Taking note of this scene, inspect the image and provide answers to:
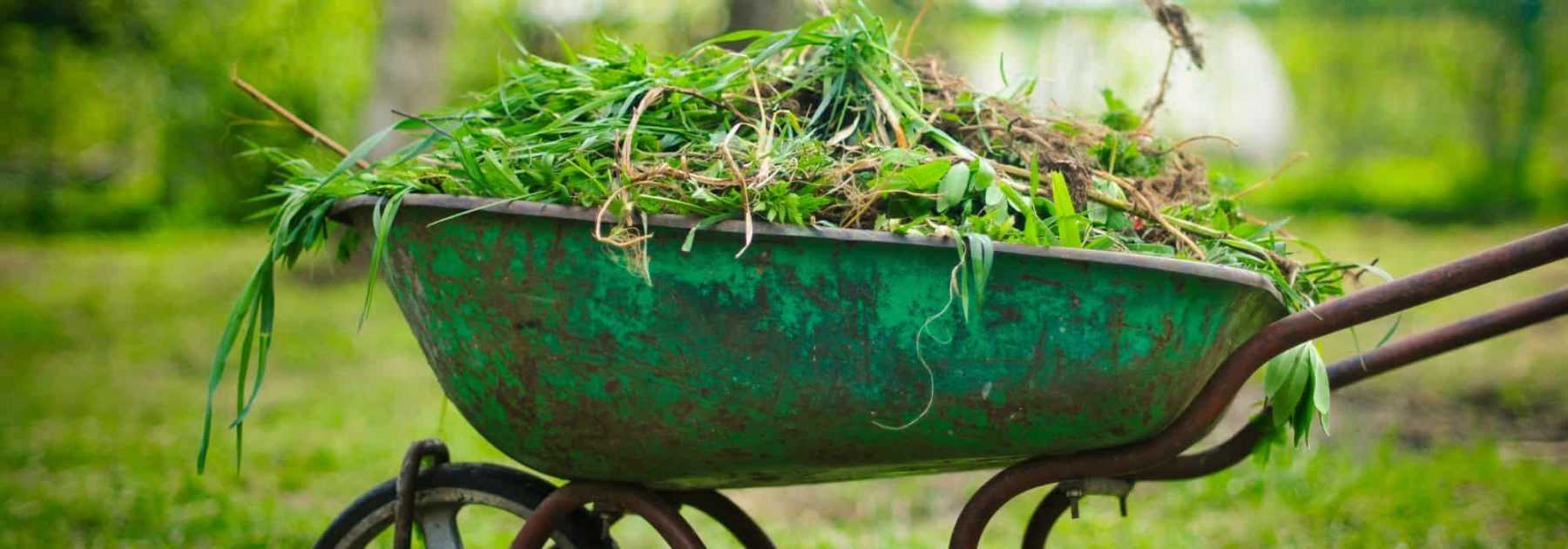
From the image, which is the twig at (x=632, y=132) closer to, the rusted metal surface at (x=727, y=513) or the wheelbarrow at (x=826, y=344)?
the wheelbarrow at (x=826, y=344)

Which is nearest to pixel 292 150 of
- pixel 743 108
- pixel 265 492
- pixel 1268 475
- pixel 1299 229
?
pixel 743 108

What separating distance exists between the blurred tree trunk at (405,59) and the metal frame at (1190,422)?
6581mm

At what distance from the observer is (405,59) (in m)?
8.34

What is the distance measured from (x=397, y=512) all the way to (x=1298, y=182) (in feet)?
32.8

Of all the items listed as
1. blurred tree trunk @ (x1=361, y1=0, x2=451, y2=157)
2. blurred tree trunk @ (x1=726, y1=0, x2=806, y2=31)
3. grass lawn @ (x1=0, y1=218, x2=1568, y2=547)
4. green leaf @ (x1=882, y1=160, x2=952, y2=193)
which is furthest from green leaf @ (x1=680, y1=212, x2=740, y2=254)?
blurred tree trunk @ (x1=361, y1=0, x2=451, y2=157)

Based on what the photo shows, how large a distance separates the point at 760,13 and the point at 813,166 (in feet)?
16.9

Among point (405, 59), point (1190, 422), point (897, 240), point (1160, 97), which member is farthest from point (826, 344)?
point (405, 59)

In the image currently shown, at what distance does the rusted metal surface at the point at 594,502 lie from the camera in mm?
2025

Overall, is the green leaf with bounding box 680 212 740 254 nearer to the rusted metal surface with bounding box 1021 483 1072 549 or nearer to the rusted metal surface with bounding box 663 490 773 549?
the rusted metal surface with bounding box 663 490 773 549

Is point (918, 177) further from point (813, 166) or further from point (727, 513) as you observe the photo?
point (727, 513)

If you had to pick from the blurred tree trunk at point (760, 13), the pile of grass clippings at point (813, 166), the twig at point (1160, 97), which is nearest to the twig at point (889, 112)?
the pile of grass clippings at point (813, 166)

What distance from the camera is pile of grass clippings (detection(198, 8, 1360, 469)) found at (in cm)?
175

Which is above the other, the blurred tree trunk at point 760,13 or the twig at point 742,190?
the blurred tree trunk at point 760,13

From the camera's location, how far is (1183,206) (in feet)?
6.77
